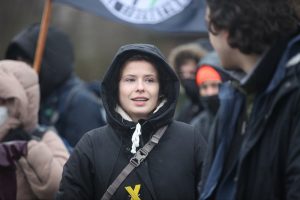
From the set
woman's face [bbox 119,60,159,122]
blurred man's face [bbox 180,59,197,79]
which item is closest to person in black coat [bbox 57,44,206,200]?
woman's face [bbox 119,60,159,122]

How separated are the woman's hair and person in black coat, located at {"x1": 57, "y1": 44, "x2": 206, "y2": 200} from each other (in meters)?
1.16

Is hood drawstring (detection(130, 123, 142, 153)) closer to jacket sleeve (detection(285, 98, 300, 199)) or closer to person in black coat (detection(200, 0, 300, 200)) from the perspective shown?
person in black coat (detection(200, 0, 300, 200))

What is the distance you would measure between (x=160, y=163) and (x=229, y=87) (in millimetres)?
854

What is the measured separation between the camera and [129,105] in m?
4.03

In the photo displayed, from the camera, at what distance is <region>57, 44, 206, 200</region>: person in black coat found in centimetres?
385

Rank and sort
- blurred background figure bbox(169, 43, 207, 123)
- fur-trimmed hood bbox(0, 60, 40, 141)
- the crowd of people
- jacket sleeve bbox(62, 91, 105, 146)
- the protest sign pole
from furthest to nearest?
blurred background figure bbox(169, 43, 207, 123)
the protest sign pole
jacket sleeve bbox(62, 91, 105, 146)
fur-trimmed hood bbox(0, 60, 40, 141)
the crowd of people

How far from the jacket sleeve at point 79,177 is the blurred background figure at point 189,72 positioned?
11.0 feet

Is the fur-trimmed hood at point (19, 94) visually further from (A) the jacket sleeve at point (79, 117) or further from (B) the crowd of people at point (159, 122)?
(A) the jacket sleeve at point (79, 117)

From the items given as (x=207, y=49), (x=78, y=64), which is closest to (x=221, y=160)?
(x=207, y=49)

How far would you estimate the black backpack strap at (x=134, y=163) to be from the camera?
3801mm

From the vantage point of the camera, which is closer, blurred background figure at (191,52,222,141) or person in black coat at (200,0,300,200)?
person in black coat at (200,0,300,200)

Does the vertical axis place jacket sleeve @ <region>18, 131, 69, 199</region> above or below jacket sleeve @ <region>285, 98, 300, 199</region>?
below

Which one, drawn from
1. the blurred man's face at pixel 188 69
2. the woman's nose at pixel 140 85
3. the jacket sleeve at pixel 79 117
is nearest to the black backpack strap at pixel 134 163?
the woman's nose at pixel 140 85

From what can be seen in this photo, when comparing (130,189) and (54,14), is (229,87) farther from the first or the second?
(54,14)
